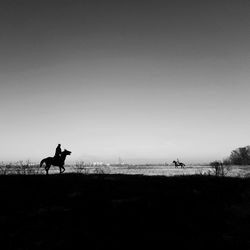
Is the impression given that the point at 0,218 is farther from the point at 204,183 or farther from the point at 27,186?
the point at 204,183

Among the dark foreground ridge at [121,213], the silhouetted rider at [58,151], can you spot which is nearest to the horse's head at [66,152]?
the silhouetted rider at [58,151]

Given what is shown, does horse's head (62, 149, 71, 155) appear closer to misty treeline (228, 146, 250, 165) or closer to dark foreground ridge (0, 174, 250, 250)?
dark foreground ridge (0, 174, 250, 250)

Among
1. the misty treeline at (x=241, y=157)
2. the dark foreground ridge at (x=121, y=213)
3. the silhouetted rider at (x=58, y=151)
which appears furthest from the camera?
the misty treeline at (x=241, y=157)

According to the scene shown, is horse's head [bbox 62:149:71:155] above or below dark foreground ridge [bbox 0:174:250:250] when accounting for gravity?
above

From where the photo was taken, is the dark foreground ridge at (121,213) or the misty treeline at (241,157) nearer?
the dark foreground ridge at (121,213)

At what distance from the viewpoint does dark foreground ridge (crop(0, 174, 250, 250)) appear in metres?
Answer: 16.2

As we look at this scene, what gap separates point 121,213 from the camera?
61.4 ft

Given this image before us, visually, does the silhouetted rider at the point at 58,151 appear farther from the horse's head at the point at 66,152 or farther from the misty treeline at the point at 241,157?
the misty treeline at the point at 241,157

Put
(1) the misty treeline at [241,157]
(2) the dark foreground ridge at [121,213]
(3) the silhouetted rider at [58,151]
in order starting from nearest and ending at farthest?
(2) the dark foreground ridge at [121,213] → (3) the silhouetted rider at [58,151] → (1) the misty treeline at [241,157]

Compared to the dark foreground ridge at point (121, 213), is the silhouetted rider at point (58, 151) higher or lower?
higher

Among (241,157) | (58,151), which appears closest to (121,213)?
(58,151)

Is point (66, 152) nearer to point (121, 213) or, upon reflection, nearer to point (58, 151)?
point (58, 151)

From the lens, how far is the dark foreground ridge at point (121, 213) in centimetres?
1617

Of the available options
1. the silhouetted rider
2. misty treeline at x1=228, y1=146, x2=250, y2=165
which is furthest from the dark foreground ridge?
misty treeline at x1=228, y1=146, x2=250, y2=165
